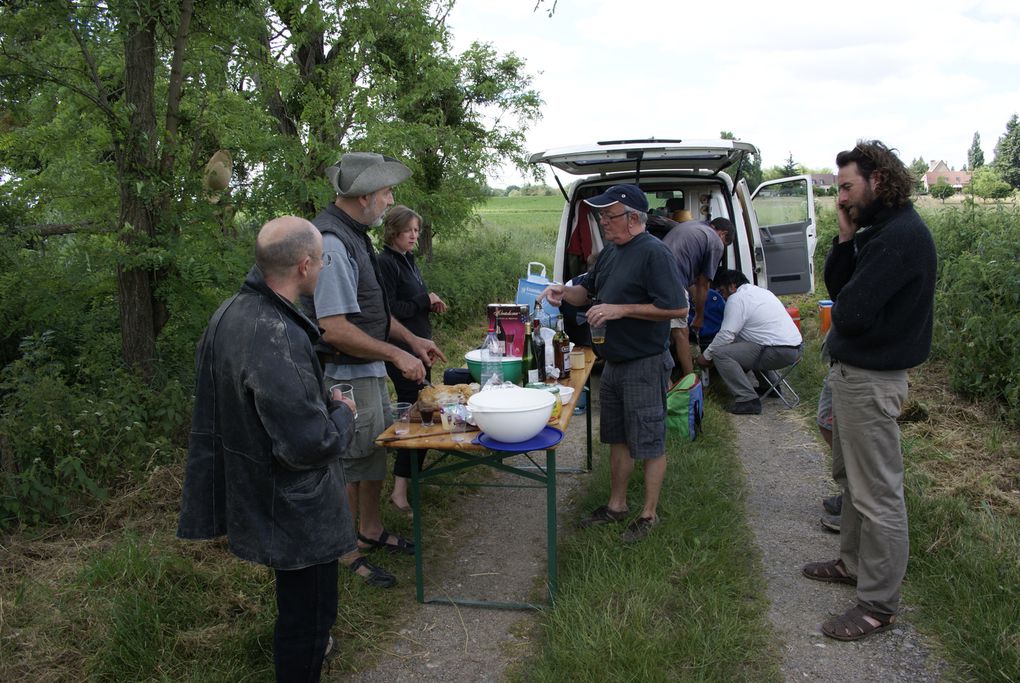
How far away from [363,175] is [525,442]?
1.43 m

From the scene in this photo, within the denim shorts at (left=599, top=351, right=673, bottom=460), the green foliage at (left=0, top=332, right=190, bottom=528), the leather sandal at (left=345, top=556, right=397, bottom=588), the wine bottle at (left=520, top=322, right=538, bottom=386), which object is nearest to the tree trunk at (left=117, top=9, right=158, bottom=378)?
the green foliage at (left=0, top=332, right=190, bottom=528)

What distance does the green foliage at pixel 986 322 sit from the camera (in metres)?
5.35

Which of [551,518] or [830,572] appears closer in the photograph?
[551,518]

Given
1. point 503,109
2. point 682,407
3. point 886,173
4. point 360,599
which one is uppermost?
point 503,109

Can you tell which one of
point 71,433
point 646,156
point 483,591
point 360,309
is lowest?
point 483,591

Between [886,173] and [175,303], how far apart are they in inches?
161

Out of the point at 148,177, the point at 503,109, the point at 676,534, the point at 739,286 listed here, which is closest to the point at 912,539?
the point at 676,534

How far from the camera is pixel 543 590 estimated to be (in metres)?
3.60

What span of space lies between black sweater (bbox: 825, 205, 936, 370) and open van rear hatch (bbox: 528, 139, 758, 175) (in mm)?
2549

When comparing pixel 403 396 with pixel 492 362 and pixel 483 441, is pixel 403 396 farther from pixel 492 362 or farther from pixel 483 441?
pixel 483 441

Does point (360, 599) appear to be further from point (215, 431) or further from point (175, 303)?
point (175, 303)

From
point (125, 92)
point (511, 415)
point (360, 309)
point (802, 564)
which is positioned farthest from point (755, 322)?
point (125, 92)

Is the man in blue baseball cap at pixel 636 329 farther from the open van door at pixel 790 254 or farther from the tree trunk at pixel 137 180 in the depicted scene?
the open van door at pixel 790 254

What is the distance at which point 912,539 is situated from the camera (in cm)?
366
